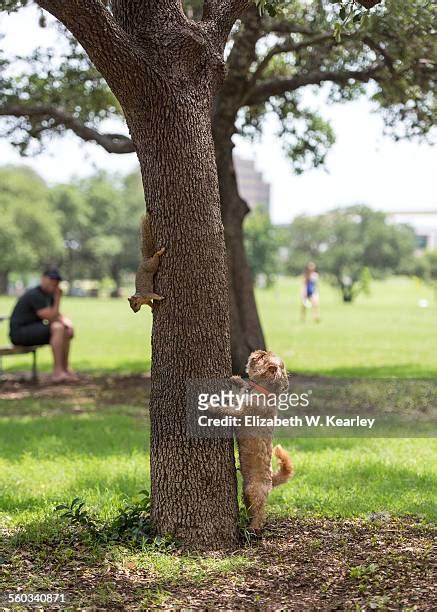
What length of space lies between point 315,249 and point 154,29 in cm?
8554

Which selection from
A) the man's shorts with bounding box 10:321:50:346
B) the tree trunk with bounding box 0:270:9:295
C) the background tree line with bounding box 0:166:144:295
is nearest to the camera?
the man's shorts with bounding box 10:321:50:346

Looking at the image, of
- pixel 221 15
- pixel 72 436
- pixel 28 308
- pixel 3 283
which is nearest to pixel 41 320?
pixel 28 308

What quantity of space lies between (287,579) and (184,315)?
4.99 feet

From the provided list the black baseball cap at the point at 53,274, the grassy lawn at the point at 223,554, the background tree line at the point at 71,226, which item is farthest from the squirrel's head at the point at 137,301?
the background tree line at the point at 71,226

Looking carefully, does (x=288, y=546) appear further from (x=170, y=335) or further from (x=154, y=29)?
(x=154, y=29)

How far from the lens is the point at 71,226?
7500 cm

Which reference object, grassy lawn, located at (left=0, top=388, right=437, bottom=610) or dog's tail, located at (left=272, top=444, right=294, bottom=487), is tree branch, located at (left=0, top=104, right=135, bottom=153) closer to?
grassy lawn, located at (left=0, top=388, right=437, bottom=610)

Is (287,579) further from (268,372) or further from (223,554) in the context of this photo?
(268,372)

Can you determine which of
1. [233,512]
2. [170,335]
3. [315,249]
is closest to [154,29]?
[170,335]

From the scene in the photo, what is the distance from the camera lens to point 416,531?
198 inches

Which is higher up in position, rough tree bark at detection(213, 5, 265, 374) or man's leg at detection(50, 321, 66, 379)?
rough tree bark at detection(213, 5, 265, 374)

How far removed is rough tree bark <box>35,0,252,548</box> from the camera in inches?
186

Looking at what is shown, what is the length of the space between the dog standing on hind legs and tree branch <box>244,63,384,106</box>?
6631mm

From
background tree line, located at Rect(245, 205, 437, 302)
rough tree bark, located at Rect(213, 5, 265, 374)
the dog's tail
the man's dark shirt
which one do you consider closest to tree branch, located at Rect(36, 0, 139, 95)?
the dog's tail
